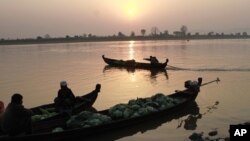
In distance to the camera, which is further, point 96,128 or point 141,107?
point 141,107

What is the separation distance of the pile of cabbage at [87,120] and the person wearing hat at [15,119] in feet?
7.35

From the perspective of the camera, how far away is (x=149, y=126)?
648 inches

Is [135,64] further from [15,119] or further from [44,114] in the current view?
[15,119]

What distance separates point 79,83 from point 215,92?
12.0 m

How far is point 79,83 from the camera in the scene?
31531 mm

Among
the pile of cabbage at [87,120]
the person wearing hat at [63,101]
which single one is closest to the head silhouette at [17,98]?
the pile of cabbage at [87,120]

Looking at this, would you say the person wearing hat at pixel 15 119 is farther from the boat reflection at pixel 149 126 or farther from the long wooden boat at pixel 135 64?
the long wooden boat at pixel 135 64

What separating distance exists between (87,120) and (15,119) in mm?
3222

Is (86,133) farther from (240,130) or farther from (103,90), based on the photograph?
(103,90)

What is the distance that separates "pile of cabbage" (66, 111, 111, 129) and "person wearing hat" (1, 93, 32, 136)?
2239mm

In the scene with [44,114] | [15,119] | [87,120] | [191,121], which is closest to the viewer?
[15,119]

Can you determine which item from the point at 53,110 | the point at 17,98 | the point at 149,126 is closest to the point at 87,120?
the point at 53,110

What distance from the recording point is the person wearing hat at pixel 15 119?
11956 mm

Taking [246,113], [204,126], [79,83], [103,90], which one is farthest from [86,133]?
[79,83]
